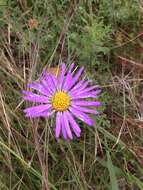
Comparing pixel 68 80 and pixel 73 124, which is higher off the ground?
pixel 68 80

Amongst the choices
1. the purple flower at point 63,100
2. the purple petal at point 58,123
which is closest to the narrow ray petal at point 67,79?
the purple flower at point 63,100

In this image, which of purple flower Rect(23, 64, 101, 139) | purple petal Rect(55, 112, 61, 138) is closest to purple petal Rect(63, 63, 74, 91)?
purple flower Rect(23, 64, 101, 139)

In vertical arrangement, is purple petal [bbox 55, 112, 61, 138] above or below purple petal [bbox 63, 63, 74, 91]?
below

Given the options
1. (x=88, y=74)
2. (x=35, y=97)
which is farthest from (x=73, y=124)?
(x=88, y=74)

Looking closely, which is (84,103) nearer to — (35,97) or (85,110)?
(85,110)

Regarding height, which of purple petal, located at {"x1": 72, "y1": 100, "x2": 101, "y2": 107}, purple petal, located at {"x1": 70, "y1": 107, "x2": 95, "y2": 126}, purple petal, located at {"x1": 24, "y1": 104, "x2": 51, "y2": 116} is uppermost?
purple petal, located at {"x1": 24, "y1": 104, "x2": 51, "y2": 116}

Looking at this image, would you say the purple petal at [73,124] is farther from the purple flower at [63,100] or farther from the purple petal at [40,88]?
the purple petal at [40,88]

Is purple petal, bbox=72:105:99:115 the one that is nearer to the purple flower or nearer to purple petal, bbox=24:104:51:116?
the purple flower
